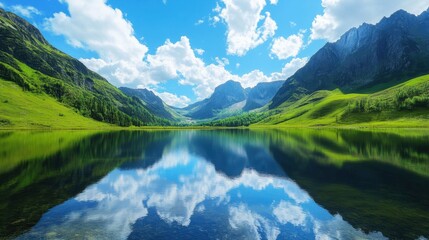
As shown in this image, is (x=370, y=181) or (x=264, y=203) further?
(x=370, y=181)

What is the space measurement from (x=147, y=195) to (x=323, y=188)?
73.5 feet

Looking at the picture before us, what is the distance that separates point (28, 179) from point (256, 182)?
3233 centimetres

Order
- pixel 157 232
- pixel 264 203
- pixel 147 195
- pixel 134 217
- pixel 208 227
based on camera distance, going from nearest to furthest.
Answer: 1. pixel 157 232
2. pixel 208 227
3. pixel 134 217
4. pixel 264 203
5. pixel 147 195

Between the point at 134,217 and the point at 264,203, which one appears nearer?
the point at 134,217

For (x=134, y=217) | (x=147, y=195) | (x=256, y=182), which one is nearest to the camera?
(x=134, y=217)

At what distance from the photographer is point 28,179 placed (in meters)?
37.4

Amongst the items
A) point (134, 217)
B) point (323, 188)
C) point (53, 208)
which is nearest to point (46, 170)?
point (53, 208)

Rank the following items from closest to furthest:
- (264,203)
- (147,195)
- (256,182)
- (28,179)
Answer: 1. (264,203)
2. (147,195)
3. (28,179)
4. (256,182)

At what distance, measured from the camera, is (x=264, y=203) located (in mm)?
30250

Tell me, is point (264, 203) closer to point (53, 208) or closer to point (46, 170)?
point (53, 208)

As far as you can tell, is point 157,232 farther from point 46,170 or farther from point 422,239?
point 46,170

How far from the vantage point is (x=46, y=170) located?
1725 inches

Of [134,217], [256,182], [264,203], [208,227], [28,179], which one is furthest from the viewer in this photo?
[256,182]

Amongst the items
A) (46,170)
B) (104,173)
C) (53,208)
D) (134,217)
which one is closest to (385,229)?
(134,217)
